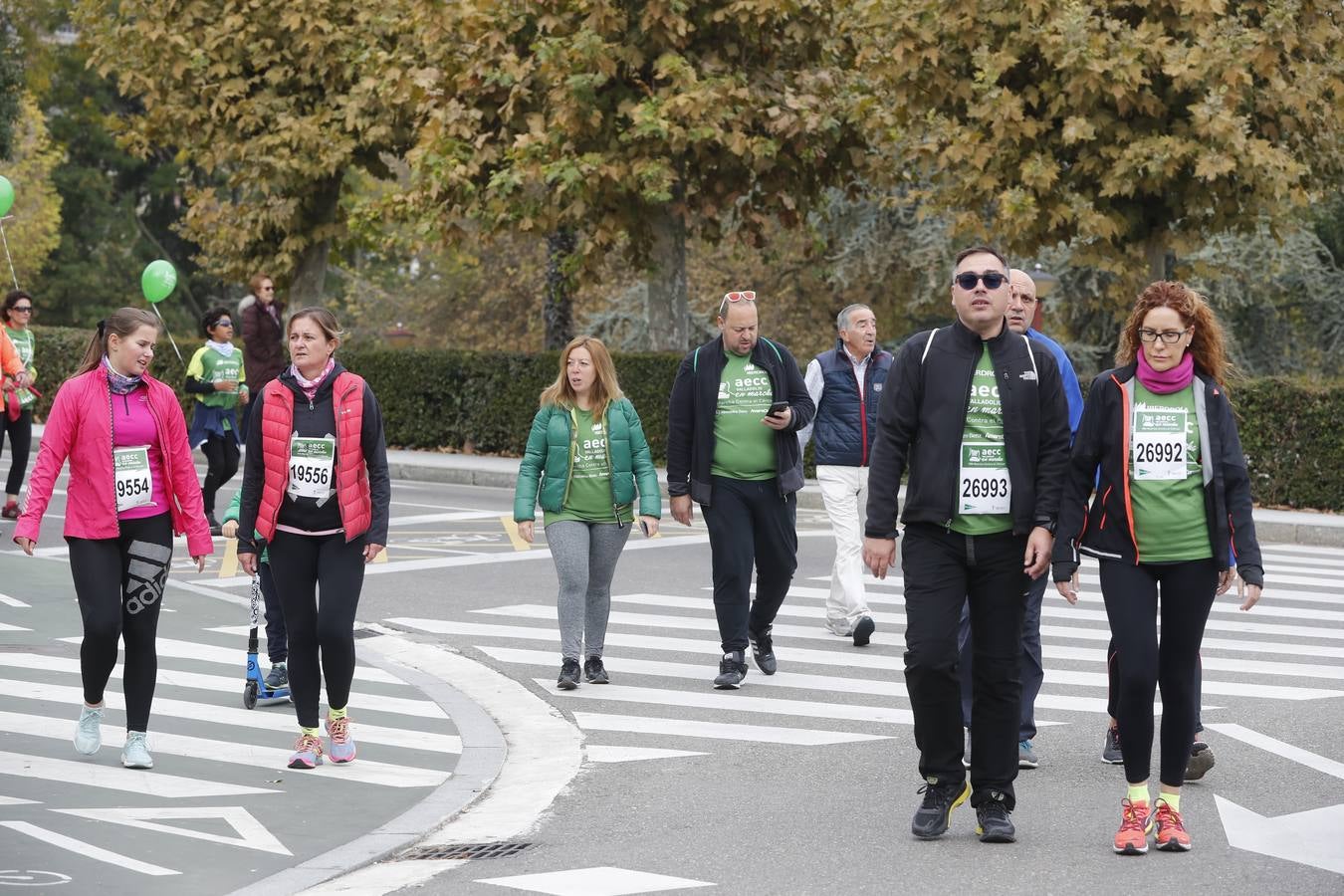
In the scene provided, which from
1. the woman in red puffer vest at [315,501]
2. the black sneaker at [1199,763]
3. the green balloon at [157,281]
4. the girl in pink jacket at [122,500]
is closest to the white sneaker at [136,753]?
the girl in pink jacket at [122,500]

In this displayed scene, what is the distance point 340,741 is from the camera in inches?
310

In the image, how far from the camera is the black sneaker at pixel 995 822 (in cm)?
645

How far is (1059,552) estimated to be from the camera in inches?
252

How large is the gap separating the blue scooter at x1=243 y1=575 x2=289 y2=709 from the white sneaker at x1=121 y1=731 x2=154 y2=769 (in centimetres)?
133

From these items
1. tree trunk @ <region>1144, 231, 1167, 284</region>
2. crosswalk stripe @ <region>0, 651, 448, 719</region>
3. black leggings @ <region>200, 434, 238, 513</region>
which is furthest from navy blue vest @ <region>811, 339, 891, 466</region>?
tree trunk @ <region>1144, 231, 1167, 284</region>

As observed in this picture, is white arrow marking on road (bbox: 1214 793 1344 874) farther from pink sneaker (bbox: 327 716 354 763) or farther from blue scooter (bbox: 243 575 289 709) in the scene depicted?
blue scooter (bbox: 243 575 289 709)

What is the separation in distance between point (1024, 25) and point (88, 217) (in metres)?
46.0

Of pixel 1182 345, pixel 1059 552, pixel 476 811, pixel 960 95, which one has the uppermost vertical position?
pixel 960 95

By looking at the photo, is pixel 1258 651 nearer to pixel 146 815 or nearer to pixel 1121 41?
pixel 146 815

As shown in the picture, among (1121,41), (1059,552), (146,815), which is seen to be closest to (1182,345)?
(1059,552)

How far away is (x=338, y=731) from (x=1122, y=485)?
327 cm

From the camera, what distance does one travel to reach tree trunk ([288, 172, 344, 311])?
29766mm

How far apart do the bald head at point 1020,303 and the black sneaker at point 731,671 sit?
2.65 m

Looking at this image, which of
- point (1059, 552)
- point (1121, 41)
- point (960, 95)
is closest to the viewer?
point (1059, 552)
